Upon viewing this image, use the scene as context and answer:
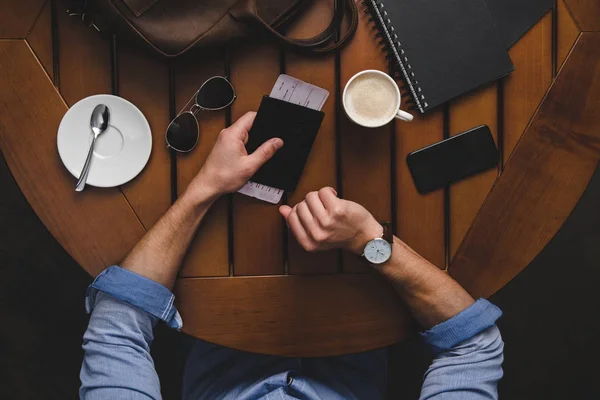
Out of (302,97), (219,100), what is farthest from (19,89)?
(302,97)

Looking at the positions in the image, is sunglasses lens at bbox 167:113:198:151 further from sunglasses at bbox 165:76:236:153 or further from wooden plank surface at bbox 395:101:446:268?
wooden plank surface at bbox 395:101:446:268

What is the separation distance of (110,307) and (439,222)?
1.87ft

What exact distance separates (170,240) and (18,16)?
17.1 inches

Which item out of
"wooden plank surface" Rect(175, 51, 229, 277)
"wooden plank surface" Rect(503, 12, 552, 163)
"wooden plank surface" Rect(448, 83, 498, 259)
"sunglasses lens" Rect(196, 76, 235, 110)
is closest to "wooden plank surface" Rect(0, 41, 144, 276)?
"wooden plank surface" Rect(175, 51, 229, 277)

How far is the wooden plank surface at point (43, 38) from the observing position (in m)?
0.87

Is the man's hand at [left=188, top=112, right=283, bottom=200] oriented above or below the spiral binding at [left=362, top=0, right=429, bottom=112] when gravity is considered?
below

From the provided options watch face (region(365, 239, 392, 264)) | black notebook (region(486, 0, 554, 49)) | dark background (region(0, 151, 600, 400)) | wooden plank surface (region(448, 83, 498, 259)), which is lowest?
dark background (region(0, 151, 600, 400))

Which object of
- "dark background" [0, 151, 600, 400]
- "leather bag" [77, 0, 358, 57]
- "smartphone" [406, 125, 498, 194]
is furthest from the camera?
"dark background" [0, 151, 600, 400]

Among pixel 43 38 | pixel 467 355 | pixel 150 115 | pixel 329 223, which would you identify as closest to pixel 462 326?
pixel 467 355

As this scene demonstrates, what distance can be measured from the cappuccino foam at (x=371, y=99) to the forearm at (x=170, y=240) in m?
0.27

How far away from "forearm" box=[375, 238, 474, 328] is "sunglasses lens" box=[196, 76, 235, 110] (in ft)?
1.23

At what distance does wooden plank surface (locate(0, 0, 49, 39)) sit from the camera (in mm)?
859

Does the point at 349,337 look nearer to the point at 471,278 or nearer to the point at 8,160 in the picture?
the point at 471,278

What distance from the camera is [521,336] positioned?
58.2 inches
